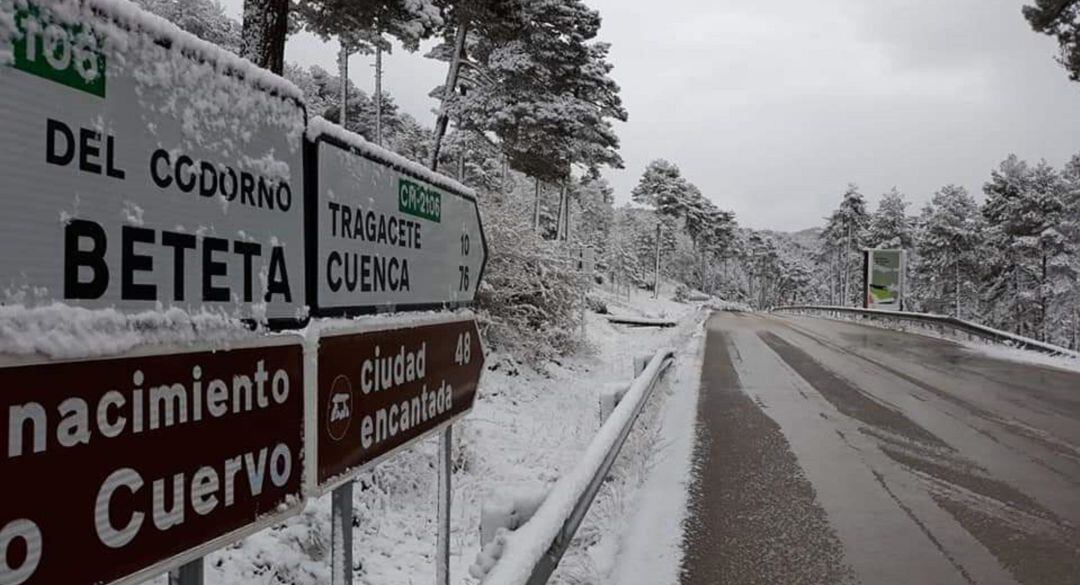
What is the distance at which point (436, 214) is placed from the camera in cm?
293

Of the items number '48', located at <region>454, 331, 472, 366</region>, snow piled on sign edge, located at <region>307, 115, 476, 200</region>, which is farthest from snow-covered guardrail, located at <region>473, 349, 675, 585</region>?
snow piled on sign edge, located at <region>307, 115, 476, 200</region>

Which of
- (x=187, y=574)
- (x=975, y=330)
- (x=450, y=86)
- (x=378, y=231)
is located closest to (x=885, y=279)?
(x=975, y=330)

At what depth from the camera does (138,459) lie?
1283mm

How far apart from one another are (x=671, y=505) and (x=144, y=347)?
4.65m

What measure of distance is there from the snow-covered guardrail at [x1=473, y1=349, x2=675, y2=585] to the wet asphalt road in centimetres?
89

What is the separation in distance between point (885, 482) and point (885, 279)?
1339 inches

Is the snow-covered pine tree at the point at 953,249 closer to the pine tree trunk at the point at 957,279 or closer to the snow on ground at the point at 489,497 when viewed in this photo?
the pine tree trunk at the point at 957,279

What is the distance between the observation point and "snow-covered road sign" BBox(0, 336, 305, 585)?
3.50ft

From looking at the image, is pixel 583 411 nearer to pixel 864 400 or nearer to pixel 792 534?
pixel 864 400

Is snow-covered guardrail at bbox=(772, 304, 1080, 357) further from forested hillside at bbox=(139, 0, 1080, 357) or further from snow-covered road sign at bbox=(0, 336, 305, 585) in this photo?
snow-covered road sign at bbox=(0, 336, 305, 585)

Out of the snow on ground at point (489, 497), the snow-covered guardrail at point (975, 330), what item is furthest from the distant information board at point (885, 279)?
the snow on ground at point (489, 497)

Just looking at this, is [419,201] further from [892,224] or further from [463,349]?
[892,224]

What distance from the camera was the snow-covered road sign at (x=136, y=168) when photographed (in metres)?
1.06

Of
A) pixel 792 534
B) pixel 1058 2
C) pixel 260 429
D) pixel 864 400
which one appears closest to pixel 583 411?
pixel 864 400
